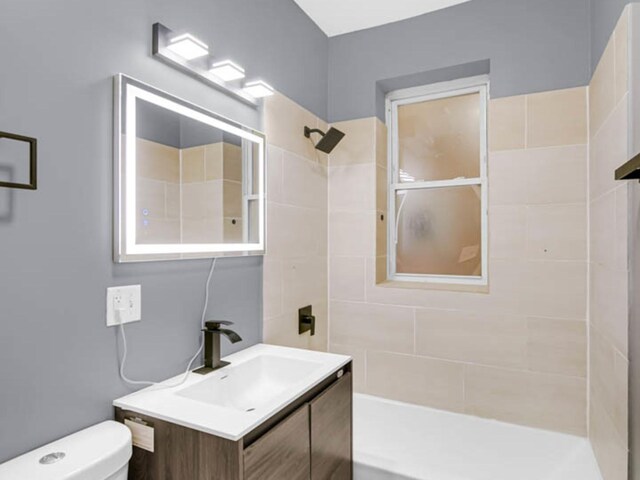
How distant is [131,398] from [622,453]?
1.76 meters

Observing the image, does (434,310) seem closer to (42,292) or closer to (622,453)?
(622,453)

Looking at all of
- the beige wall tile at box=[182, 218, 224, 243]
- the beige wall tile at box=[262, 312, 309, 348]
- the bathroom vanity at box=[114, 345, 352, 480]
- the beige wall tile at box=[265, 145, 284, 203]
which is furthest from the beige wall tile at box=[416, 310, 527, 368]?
the beige wall tile at box=[182, 218, 224, 243]

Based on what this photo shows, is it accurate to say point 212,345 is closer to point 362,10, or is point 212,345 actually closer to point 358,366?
point 358,366

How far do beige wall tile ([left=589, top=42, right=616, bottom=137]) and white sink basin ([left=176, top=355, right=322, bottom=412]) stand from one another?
1.64 meters

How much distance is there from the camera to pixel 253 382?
171cm

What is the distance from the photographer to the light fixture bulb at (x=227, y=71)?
1644 millimetres

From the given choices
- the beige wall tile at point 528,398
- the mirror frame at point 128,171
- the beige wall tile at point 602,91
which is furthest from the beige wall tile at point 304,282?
the beige wall tile at point 602,91

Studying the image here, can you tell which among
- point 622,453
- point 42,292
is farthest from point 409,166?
point 42,292

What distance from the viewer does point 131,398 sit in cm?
127

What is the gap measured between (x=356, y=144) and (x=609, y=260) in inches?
61.6

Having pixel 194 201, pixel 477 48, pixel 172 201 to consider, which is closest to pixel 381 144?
pixel 477 48

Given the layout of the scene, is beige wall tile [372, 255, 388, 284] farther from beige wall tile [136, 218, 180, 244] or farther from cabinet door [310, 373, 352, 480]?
beige wall tile [136, 218, 180, 244]

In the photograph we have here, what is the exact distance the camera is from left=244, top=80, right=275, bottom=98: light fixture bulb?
1.84 meters

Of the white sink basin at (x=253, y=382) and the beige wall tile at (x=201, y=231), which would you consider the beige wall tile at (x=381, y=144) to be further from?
the white sink basin at (x=253, y=382)
